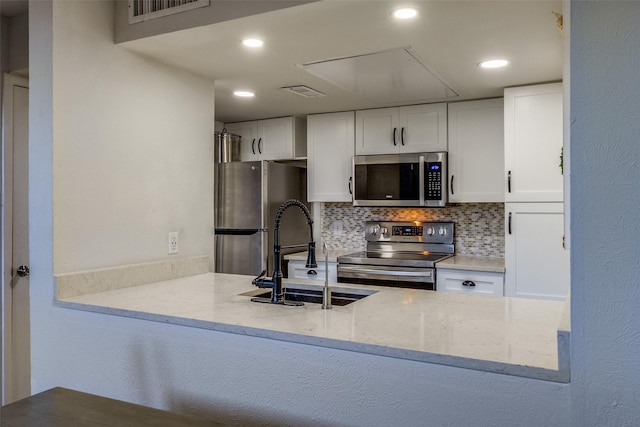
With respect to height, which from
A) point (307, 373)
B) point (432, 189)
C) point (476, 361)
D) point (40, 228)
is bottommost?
point (307, 373)

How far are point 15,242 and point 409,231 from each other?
2758 millimetres

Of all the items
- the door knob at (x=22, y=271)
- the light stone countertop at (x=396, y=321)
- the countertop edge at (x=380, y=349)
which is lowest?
the countertop edge at (x=380, y=349)

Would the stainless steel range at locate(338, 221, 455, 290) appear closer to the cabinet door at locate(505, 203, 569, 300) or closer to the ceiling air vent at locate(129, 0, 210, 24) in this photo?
the cabinet door at locate(505, 203, 569, 300)

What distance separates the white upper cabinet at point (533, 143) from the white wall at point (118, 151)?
189 centimetres

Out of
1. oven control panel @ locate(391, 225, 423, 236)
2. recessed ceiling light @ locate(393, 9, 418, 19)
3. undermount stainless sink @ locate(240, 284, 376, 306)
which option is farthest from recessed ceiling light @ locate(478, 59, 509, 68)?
oven control panel @ locate(391, 225, 423, 236)

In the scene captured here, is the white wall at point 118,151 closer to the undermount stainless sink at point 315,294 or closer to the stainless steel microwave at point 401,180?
the undermount stainless sink at point 315,294

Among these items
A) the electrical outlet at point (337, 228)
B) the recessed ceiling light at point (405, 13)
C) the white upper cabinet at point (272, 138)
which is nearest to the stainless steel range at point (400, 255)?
the electrical outlet at point (337, 228)

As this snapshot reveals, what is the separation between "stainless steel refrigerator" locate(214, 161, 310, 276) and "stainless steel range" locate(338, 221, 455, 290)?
511mm

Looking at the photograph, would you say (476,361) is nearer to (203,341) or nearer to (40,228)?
(203,341)

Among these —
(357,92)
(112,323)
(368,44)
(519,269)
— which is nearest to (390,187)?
(357,92)

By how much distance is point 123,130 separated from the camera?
228 cm

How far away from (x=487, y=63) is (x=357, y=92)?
92 centimetres

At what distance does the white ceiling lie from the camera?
6.15 feet

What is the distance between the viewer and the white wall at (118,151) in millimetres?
2033
